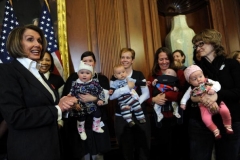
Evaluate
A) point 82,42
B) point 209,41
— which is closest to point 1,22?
point 82,42

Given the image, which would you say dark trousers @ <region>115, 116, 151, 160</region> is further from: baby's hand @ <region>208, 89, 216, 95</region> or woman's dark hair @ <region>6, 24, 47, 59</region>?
woman's dark hair @ <region>6, 24, 47, 59</region>

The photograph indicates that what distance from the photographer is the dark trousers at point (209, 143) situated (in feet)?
5.91

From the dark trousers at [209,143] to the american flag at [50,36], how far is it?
232cm

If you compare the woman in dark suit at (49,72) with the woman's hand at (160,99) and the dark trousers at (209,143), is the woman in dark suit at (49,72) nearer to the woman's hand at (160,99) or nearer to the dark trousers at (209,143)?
the woman's hand at (160,99)

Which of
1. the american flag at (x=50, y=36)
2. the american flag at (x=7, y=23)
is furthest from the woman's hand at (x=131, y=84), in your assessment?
the american flag at (x=7, y=23)

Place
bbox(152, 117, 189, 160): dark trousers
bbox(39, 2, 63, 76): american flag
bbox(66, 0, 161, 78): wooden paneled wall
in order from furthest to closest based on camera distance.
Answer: bbox(66, 0, 161, 78): wooden paneled wall
bbox(39, 2, 63, 76): american flag
bbox(152, 117, 189, 160): dark trousers

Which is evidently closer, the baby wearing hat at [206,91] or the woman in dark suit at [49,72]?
the baby wearing hat at [206,91]

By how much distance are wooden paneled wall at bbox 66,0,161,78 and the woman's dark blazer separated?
88.5 inches

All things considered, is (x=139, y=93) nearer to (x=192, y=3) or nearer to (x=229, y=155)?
(x=229, y=155)

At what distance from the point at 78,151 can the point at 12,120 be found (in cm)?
117

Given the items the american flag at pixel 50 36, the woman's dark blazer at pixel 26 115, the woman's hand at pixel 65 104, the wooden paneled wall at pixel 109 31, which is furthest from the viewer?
the wooden paneled wall at pixel 109 31

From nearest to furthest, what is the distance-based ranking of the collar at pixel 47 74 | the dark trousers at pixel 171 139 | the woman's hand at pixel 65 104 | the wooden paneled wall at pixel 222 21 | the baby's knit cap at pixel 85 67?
1. the woman's hand at pixel 65 104
2. the baby's knit cap at pixel 85 67
3. the dark trousers at pixel 171 139
4. the collar at pixel 47 74
5. the wooden paneled wall at pixel 222 21

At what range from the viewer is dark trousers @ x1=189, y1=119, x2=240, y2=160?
1.80 meters

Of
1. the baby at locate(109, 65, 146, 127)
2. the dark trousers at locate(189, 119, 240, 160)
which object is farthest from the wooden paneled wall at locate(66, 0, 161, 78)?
the dark trousers at locate(189, 119, 240, 160)
